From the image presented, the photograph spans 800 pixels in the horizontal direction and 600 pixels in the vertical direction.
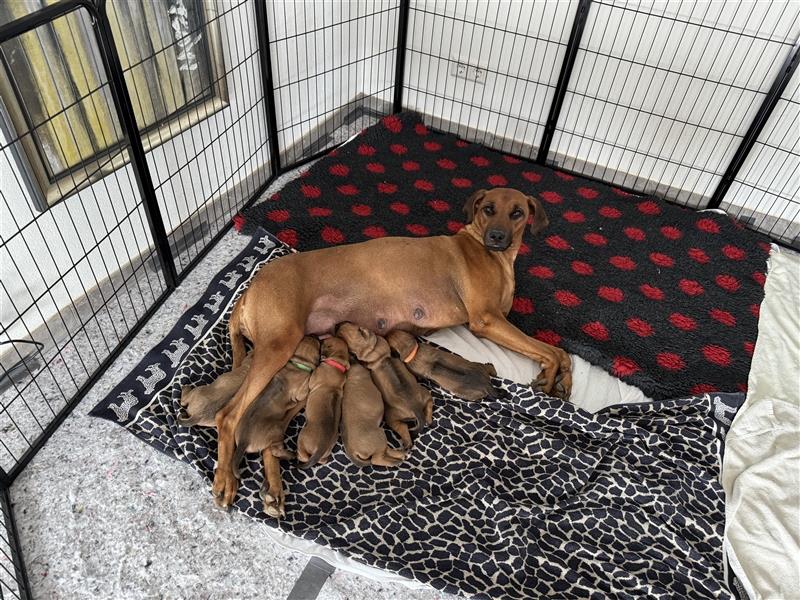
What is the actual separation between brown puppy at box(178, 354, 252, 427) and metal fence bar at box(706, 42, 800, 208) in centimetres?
345

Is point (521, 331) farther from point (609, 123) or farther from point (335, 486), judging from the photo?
point (609, 123)

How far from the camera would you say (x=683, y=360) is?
313cm

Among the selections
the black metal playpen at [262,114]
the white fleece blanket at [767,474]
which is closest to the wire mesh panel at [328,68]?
the black metal playpen at [262,114]

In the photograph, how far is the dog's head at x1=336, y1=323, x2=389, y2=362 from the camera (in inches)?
102

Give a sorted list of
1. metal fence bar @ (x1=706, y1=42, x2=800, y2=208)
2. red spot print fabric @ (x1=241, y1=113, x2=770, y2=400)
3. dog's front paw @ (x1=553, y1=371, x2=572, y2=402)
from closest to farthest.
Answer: dog's front paw @ (x1=553, y1=371, x2=572, y2=402) < red spot print fabric @ (x1=241, y1=113, x2=770, y2=400) < metal fence bar @ (x1=706, y1=42, x2=800, y2=208)

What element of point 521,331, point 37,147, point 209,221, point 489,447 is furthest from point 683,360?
point 37,147

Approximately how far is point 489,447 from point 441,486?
29cm

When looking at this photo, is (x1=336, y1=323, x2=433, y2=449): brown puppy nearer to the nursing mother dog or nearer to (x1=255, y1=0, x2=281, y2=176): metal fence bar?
the nursing mother dog

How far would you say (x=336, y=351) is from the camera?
256cm

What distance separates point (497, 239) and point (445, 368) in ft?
2.32

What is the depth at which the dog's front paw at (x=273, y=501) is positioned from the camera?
7.34 feet

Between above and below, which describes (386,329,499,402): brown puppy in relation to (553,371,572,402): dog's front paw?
above

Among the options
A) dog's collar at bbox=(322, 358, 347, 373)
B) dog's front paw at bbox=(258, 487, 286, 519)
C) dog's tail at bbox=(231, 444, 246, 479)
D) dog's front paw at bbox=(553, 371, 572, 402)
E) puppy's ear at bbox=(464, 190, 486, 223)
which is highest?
puppy's ear at bbox=(464, 190, 486, 223)

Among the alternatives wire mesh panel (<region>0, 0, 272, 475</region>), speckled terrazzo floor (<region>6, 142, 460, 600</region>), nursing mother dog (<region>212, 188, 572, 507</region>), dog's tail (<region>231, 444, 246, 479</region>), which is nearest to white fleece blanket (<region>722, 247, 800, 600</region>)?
nursing mother dog (<region>212, 188, 572, 507</region>)
